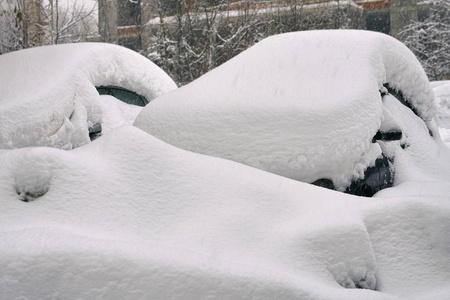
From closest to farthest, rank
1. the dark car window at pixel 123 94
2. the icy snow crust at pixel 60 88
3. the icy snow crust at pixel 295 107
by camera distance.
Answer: the icy snow crust at pixel 295 107
the icy snow crust at pixel 60 88
the dark car window at pixel 123 94

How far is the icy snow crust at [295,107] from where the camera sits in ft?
11.5

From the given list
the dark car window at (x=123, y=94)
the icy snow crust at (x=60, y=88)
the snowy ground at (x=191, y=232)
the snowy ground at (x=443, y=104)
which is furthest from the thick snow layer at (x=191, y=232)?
the snowy ground at (x=443, y=104)

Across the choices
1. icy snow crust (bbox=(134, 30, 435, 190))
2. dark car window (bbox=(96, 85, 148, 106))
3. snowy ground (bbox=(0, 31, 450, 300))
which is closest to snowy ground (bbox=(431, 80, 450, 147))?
icy snow crust (bbox=(134, 30, 435, 190))

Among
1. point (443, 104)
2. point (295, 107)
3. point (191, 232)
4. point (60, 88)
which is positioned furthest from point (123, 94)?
point (443, 104)

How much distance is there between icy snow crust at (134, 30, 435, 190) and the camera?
11.5ft

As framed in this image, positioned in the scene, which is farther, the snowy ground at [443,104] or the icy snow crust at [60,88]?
the snowy ground at [443,104]

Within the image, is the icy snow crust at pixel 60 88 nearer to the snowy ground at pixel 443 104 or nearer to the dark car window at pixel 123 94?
the dark car window at pixel 123 94

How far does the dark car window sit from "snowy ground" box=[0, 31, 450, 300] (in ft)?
9.71

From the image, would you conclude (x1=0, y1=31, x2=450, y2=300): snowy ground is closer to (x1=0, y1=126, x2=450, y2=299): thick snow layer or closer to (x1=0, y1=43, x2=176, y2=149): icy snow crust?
(x1=0, y1=126, x2=450, y2=299): thick snow layer

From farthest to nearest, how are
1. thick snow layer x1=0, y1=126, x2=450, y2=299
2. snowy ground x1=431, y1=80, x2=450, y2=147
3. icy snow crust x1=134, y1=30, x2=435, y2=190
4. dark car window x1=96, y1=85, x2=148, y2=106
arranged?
1. snowy ground x1=431, y1=80, x2=450, y2=147
2. dark car window x1=96, y1=85, x2=148, y2=106
3. icy snow crust x1=134, y1=30, x2=435, y2=190
4. thick snow layer x1=0, y1=126, x2=450, y2=299

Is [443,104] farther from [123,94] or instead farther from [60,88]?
[60,88]

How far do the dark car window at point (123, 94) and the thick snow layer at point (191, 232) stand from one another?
298 cm

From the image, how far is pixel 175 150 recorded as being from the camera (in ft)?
9.18

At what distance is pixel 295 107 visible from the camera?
3.65 metres
